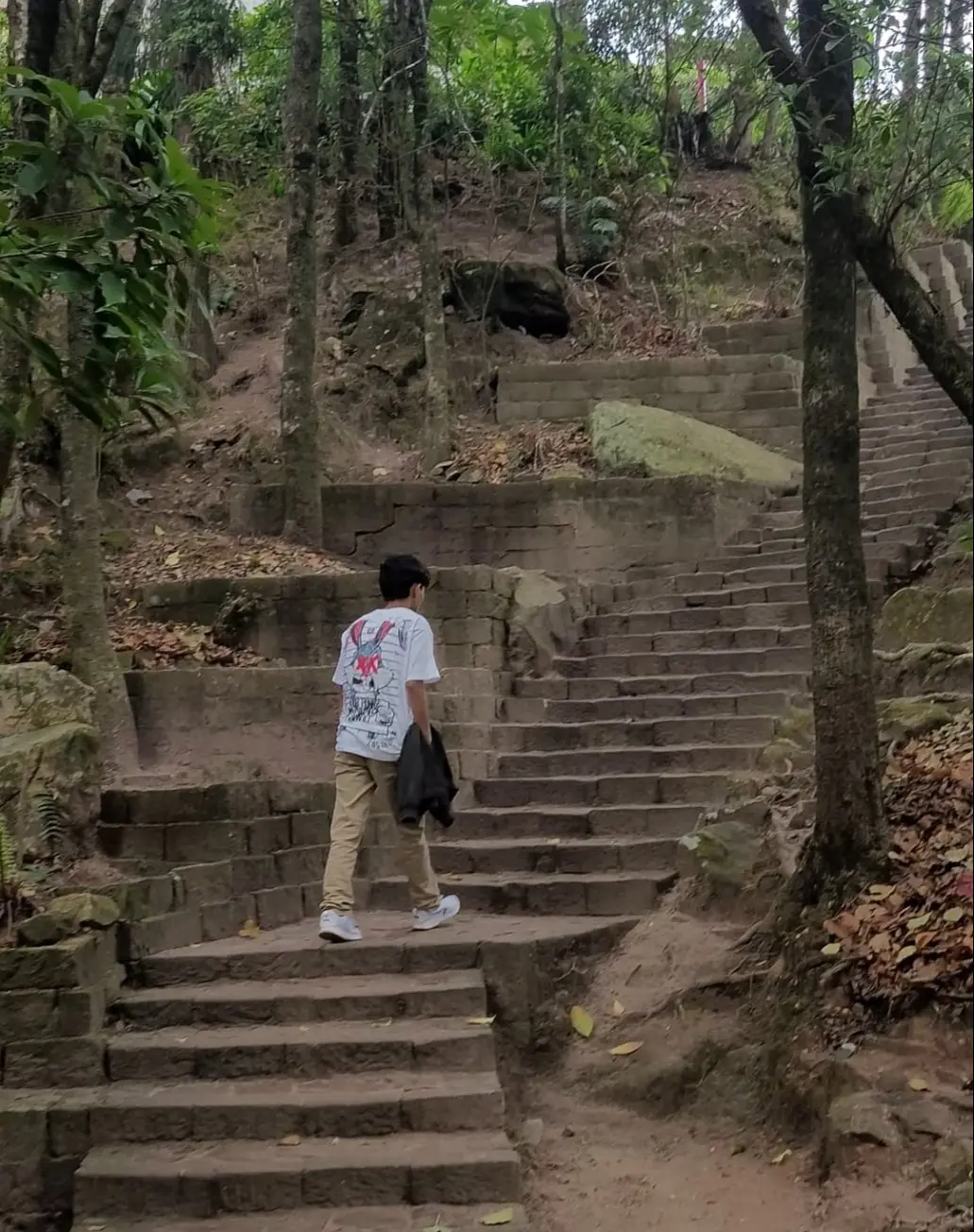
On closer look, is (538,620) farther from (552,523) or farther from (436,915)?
(436,915)

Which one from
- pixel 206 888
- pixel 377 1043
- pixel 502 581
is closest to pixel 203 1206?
pixel 377 1043

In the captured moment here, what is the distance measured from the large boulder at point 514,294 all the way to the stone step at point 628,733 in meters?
Result: 7.86

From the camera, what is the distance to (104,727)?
6.70 m

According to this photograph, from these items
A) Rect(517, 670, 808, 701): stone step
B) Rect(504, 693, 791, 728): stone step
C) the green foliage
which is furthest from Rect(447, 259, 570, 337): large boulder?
the green foliage

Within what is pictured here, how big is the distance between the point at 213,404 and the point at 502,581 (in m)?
6.12

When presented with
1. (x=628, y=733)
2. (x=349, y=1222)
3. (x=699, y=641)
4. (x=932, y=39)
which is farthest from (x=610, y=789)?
(x=932, y=39)

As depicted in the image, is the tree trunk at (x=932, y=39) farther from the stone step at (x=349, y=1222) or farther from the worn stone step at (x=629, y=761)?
the stone step at (x=349, y=1222)

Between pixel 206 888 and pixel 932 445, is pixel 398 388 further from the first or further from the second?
pixel 206 888

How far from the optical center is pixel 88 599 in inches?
268

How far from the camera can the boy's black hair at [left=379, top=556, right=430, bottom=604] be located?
5.18 m

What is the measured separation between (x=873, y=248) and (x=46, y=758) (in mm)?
4305

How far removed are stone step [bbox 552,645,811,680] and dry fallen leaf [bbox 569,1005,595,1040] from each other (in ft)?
10.4

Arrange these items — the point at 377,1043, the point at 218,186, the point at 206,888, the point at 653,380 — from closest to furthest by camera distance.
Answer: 1. the point at 218,186
2. the point at 377,1043
3. the point at 206,888
4. the point at 653,380

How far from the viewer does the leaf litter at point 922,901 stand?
375cm
